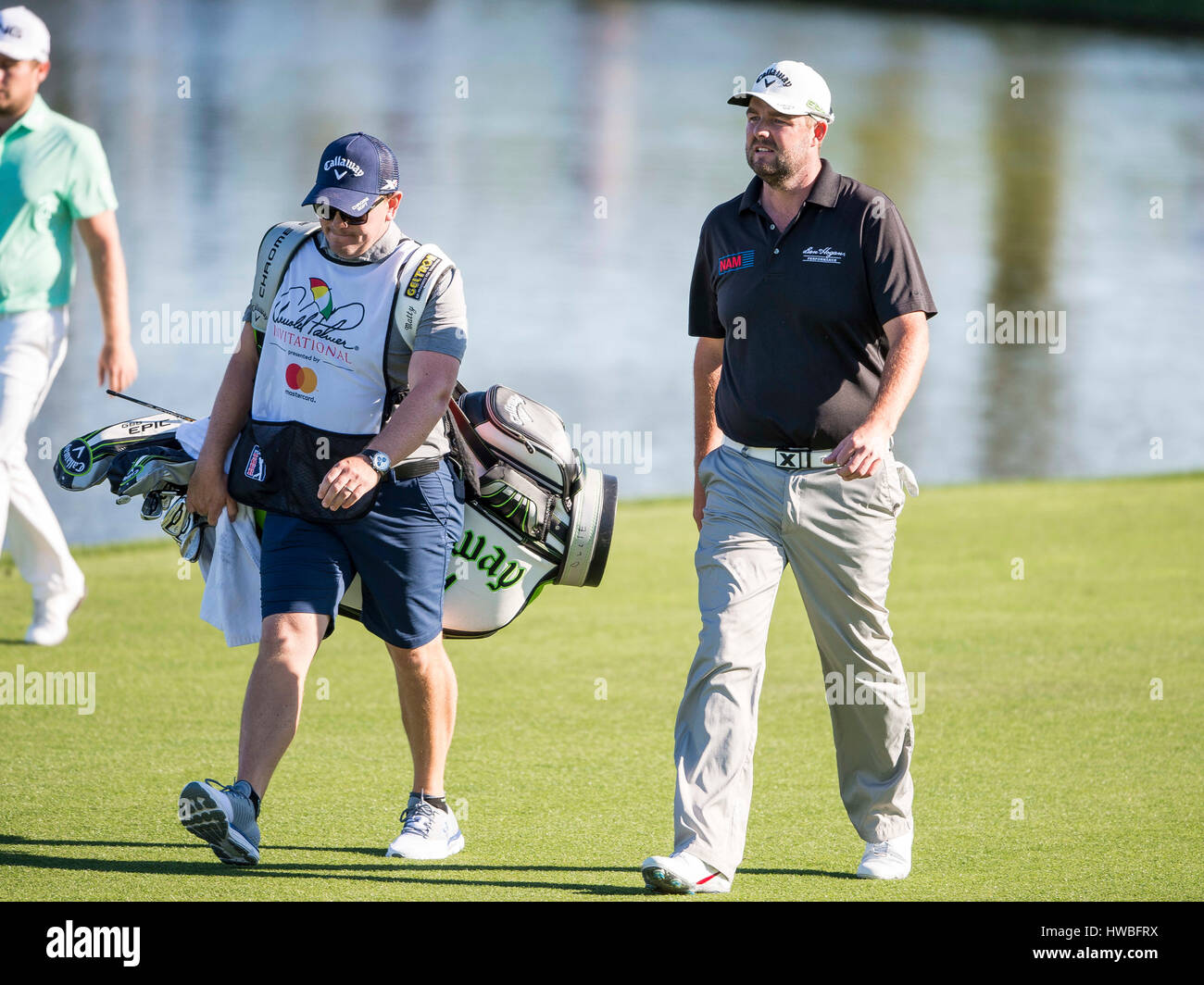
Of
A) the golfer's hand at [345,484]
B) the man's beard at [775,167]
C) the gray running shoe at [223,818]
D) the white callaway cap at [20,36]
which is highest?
the white callaway cap at [20,36]

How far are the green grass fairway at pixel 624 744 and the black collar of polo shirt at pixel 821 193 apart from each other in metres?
1.67

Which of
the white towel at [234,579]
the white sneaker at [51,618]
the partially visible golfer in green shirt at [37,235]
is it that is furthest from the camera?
the white sneaker at [51,618]

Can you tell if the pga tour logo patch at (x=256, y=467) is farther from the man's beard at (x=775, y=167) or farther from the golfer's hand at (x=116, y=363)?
the golfer's hand at (x=116, y=363)

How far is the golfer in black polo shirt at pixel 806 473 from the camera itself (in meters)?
4.24

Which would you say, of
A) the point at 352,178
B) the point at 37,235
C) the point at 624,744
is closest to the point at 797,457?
the point at 352,178

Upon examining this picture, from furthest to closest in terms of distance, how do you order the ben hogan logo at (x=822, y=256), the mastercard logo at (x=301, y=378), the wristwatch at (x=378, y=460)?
the mastercard logo at (x=301, y=378)
the ben hogan logo at (x=822, y=256)
the wristwatch at (x=378, y=460)

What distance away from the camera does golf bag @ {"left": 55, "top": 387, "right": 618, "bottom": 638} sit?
464 cm

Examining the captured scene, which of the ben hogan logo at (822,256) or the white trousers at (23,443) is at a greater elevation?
the ben hogan logo at (822,256)

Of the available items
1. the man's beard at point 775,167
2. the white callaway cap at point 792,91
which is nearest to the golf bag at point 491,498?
the man's beard at point 775,167

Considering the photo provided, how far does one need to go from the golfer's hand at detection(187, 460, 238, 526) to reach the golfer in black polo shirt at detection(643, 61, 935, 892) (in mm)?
1237

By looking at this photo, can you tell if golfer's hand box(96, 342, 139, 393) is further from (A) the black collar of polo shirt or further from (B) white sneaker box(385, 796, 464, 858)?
(A) the black collar of polo shirt

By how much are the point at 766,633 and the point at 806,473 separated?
41cm

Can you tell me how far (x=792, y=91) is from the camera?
4.29 metres

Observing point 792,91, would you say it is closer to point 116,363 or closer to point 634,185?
point 116,363
